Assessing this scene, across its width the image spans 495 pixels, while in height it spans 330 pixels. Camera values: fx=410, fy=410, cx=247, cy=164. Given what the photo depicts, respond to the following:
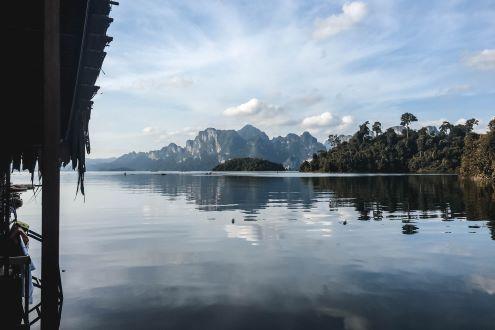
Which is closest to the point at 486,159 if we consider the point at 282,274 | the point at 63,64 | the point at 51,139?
the point at 282,274

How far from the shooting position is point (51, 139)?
28.9ft

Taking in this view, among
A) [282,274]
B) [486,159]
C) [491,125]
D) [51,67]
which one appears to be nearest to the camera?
[51,67]

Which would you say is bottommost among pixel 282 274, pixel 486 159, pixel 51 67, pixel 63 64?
pixel 282 274

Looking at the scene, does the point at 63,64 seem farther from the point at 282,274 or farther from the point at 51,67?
the point at 282,274

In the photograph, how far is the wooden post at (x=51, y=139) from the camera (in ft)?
28.1

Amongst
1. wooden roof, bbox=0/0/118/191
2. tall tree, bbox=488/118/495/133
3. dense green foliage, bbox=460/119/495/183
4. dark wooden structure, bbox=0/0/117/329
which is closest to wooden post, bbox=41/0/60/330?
dark wooden structure, bbox=0/0/117/329

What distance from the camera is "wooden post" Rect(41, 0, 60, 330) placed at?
8.55m

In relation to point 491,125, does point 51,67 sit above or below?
below

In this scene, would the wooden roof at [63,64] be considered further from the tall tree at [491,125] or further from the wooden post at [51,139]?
the tall tree at [491,125]

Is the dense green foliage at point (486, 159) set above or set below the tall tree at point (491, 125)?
below

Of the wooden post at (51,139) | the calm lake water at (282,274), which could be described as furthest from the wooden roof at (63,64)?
the calm lake water at (282,274)

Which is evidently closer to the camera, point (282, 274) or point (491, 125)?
point (282, 274)

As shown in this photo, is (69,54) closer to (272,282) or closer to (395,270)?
(272,282)

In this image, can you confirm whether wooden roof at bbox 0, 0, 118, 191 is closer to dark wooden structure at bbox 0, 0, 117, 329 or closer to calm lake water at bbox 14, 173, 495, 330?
dark wooden structure at bbox 0, 0, 117, 329
